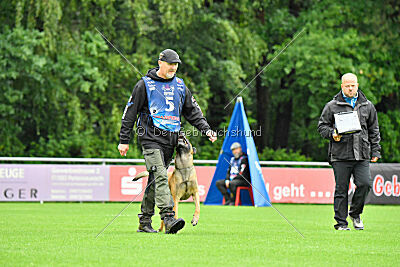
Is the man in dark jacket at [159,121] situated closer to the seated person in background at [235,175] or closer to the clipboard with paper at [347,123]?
the clipboard with paper at [347,123]

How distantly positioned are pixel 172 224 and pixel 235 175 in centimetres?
859

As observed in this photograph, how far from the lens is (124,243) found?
22.5 feet

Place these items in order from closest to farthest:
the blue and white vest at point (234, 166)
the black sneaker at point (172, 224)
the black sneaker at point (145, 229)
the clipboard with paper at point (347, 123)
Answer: the black sneaker at point (172, 224) → the black sneaker at point (145, 229) → the clipboard with paper at point (347, 123) → the blue and white vest at point (234, 166)

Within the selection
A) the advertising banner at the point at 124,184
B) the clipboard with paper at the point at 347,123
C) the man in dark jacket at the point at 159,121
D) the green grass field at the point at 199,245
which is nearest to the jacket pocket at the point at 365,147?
the clipboard with paper at the point at 347,123

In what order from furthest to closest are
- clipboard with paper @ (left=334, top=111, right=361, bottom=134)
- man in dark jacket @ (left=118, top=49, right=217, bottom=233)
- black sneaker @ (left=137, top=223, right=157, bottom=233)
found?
clipboard with paper @ (left=334, top=111, right=361, bottom=134) < black sneaker @ (left=137, top=223, right=157, bottom=233) < man in dark jacket @ (left=118, top=49, right=217, bottom=233)

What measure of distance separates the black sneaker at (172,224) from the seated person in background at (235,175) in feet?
27.2

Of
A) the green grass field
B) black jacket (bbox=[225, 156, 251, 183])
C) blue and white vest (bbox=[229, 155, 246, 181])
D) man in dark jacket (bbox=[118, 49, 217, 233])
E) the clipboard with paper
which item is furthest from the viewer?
blue and white vest (bbox=[229, 155, 246, 181])

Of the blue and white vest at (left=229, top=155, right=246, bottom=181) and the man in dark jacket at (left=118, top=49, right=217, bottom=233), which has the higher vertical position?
the man in dark jacket at (left=118, top=49, right=217, bottom=233)

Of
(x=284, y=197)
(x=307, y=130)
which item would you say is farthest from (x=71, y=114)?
(x=307, y=130)

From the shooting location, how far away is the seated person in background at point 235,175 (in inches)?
634

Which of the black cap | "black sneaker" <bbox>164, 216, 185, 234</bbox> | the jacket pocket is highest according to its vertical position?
the black cap

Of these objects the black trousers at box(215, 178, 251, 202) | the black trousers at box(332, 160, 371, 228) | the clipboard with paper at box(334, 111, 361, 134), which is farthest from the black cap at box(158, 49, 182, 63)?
the black trousers at box(215, 178, 251, 202)

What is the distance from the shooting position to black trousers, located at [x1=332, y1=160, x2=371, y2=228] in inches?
359

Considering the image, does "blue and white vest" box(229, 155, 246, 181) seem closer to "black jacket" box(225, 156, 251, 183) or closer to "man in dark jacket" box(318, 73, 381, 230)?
"black jacket" box(225, 156, 251, 183)
